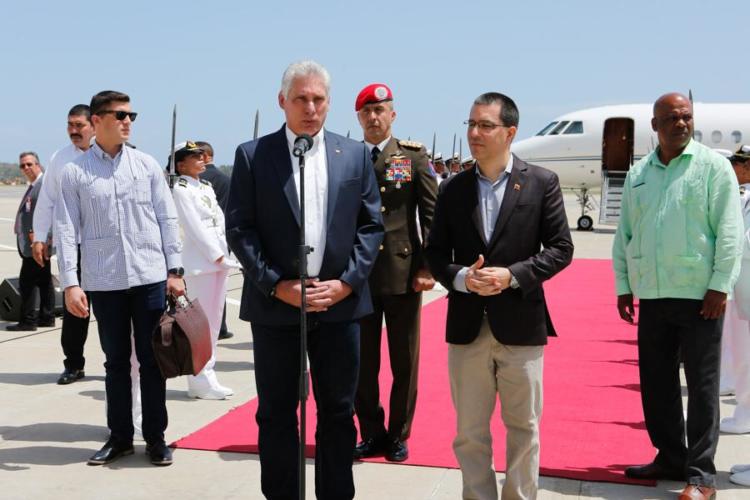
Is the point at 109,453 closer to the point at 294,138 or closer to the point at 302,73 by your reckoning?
the point at 294,138

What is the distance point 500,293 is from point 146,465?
7.79 ft

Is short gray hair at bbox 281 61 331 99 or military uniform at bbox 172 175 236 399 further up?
short gray hair at bbox 281 61 331 99

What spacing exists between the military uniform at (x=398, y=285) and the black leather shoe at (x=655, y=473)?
4.19ft

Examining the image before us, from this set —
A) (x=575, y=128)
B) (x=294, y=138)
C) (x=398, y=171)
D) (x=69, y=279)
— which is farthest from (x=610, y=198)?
(x=294, y=138)

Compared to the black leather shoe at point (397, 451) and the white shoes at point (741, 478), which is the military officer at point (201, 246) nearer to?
the black leather shoe at point (397, 451)

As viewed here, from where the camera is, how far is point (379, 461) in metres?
5.30

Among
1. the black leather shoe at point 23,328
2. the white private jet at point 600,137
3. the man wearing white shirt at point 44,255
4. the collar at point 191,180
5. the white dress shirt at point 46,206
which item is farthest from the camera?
the white private jet at point 600,137

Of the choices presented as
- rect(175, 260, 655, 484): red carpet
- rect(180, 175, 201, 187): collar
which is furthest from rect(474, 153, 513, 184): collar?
rect(180, 175, 201, 187): collar

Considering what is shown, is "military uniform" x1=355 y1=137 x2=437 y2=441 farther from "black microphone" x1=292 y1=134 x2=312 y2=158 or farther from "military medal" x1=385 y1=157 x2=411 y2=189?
"black microphone" x1=292 y1=134 x2=312 y2=158

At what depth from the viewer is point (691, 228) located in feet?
15.1

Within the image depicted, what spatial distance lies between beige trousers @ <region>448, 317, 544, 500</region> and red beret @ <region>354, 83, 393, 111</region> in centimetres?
170

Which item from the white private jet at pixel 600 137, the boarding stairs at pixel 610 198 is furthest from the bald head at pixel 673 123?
the white private jet at pixel 600 137

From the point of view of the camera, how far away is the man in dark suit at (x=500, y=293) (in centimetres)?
407

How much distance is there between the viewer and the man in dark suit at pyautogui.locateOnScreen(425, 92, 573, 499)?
4.07 metres
